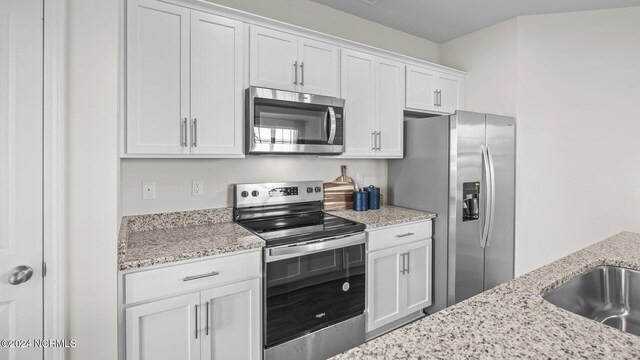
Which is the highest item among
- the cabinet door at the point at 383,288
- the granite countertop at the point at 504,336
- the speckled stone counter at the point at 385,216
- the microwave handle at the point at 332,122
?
the microwave handle at the point at 332,122

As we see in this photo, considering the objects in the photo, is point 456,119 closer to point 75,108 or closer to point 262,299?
point 262,299

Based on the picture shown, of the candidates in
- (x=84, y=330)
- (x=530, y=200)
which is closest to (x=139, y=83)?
(x=84, y=330)

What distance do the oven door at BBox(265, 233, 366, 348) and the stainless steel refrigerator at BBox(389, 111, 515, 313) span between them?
863mm

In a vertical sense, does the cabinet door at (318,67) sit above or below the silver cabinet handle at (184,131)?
above

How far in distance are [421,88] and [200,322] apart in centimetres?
266

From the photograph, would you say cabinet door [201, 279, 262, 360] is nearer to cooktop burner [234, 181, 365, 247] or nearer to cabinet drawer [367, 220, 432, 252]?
cooktop burner [234, 181, 365, 247]

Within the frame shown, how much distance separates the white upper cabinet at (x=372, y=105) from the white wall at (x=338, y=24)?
1.49ft

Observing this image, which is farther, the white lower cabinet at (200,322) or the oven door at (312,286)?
the oven door at (312,286)

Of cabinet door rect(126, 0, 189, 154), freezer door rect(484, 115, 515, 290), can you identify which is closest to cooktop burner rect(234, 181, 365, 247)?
cabinet door rect(126, 0, 189, 154)

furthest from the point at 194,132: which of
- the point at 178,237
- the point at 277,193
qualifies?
the point at 277,193

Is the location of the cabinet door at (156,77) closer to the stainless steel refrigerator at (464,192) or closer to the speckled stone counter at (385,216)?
the speckled stone counter at (385,216)

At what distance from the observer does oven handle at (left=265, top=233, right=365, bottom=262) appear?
180cm

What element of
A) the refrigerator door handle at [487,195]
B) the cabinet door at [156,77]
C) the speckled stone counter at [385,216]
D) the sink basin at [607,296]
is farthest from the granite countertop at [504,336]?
the refrigerator door handle at [487,195]

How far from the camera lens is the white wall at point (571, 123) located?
2.61m
